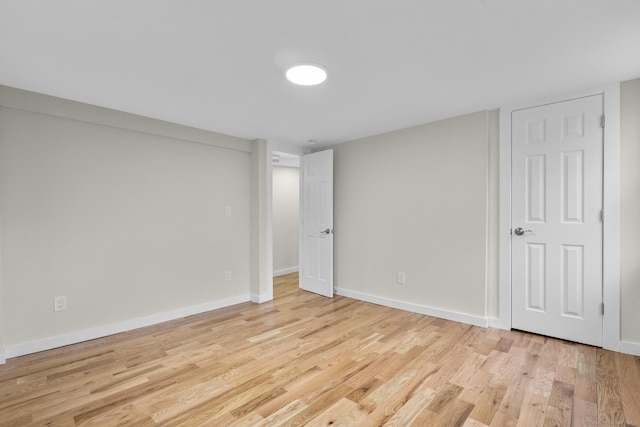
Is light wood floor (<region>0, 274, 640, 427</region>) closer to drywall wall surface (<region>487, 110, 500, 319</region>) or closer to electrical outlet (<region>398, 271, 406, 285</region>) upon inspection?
drywall wall surface (<region>487, 110, 500, 319</region>)

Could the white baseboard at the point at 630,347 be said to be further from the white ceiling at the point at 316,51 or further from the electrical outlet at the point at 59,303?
the electrical outlet at the point at 59,303

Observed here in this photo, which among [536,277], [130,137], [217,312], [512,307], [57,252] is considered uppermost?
[130,137]

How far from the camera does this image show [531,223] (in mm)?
2861

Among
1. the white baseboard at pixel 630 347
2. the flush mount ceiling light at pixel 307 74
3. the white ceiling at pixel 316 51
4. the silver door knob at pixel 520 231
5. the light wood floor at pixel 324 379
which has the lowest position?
the light wood floor at pixel 324 379

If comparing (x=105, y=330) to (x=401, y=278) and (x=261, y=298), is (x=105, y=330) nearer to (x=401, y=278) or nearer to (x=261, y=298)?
(x=261, y=298)

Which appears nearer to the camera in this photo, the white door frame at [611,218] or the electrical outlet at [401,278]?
the white door frame at [611,218]

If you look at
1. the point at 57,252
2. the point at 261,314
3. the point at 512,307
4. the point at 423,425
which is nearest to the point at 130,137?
the point at 57,252

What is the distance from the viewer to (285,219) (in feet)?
19.7

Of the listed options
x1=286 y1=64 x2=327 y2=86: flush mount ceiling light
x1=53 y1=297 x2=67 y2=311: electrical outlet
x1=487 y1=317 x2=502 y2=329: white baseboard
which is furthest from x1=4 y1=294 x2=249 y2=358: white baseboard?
x1=487 y1=317 x2=502 y2=329: white baseboard

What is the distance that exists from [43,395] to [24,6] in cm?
233

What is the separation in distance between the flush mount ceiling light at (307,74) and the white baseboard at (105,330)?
2859 mm

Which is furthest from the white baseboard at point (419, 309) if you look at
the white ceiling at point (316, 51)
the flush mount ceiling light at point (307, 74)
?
the flush mount ceiling light at point (307, 74)

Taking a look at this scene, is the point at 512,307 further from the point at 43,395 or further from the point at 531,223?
the point at 43,395

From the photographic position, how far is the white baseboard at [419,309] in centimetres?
313
